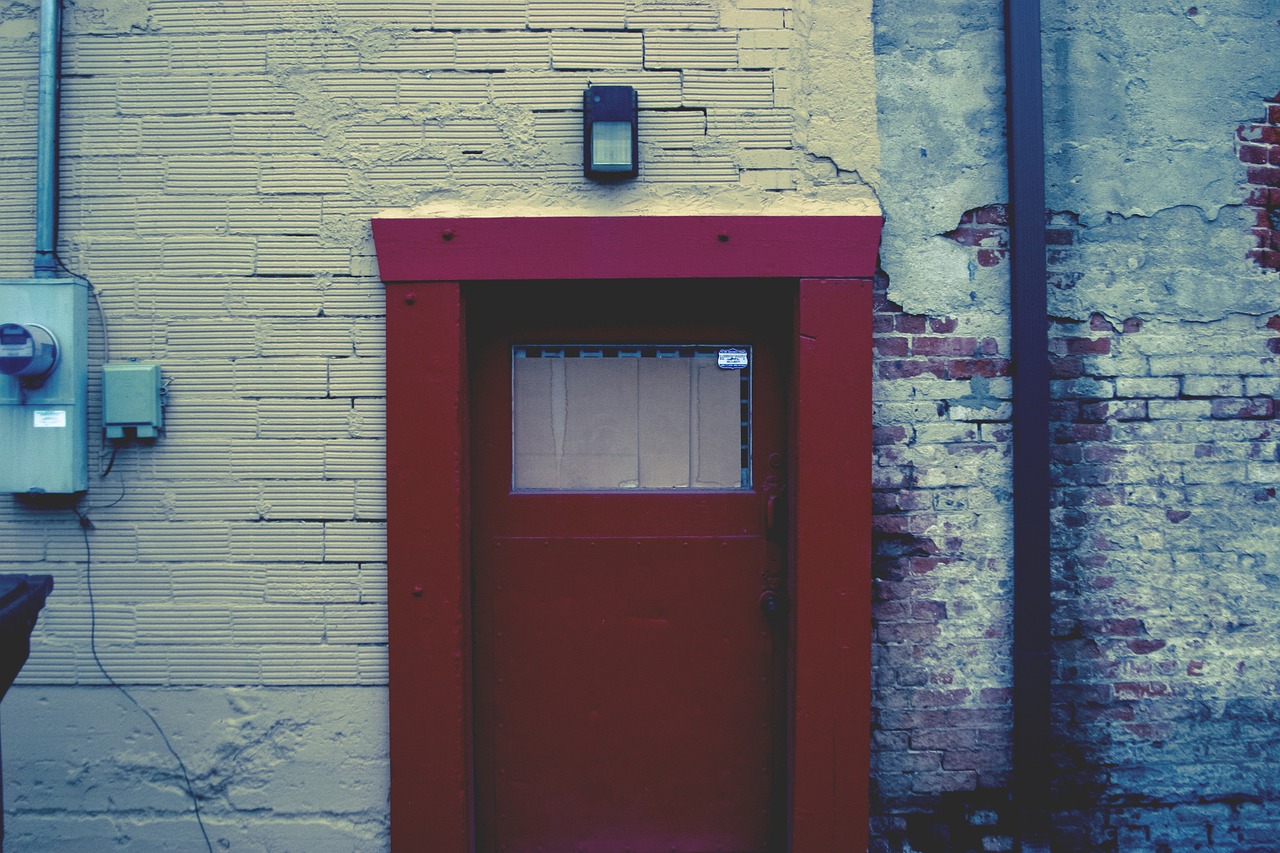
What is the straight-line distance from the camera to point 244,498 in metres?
2.69

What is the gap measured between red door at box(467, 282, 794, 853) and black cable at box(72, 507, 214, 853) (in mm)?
956

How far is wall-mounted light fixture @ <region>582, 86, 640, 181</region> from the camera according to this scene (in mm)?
2633

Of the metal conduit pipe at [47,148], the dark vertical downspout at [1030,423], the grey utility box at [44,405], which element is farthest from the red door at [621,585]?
the metal conduit pipe at [47,148]

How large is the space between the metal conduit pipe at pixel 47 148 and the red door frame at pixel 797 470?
110cm

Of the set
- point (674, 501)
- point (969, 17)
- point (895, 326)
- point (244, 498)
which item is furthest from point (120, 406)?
point (969, 17)

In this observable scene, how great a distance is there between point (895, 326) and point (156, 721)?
9.49ft

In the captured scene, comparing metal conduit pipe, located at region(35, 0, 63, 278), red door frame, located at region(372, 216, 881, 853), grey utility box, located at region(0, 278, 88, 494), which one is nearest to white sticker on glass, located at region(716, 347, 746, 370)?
red door frame, located at region(372, 216, 881, 853)

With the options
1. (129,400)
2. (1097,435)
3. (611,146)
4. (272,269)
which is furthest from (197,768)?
(1097,435)

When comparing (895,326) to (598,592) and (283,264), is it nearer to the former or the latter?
(598,592)

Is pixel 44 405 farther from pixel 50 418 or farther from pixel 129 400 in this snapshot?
pixel 129 400

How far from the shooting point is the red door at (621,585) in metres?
2.85

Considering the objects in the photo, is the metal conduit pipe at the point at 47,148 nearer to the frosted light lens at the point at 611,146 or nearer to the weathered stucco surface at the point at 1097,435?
the frosted light lens at the point at 611,146

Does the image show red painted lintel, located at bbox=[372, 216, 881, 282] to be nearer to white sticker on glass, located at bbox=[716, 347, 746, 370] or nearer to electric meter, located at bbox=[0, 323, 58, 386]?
white sticker on glass, located at bbox=[716, 347, 746, 370]

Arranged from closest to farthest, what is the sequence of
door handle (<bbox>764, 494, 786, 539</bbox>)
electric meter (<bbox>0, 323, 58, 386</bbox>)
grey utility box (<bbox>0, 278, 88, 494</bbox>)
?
electric meter (<bbox>0, 323, 58, 386</bbox>) < grey utility box (<bbox>0, 278, 88, 494</bbox>) < door handle (<bbox>764, 494, 786, 539</bbox>)
